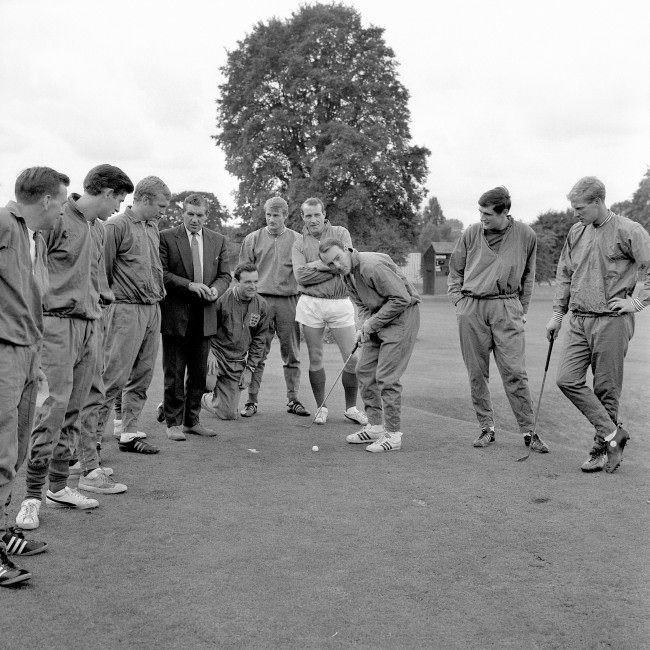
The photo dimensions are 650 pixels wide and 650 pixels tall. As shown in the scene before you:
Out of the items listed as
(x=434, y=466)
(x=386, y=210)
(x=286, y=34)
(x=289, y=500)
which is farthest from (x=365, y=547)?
(x=286, y=34)

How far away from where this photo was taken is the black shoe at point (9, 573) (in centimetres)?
373

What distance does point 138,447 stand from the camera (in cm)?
671

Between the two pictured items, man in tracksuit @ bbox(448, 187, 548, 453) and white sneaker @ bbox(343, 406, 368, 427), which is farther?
white sneaker @ bbox(343, 406, 368, 427)

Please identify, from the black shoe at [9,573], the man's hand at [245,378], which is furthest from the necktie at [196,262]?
the black shoe at [9,573]

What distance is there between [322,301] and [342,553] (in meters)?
4.36

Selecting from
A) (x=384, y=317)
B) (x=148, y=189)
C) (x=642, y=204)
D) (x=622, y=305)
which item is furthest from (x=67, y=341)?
(x=642, y=204)

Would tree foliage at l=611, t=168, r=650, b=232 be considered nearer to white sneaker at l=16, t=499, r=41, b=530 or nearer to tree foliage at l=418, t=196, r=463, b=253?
tree foliage at l=418, t=196, r=463, b=253

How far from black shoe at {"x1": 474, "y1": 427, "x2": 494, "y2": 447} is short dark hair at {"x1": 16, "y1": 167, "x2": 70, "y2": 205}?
463 cm

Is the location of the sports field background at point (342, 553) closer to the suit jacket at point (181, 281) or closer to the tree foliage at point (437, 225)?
the suit jacket at point (181, 281)

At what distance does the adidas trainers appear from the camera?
5.05 m

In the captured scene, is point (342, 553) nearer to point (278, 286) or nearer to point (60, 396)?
point (60, 396)

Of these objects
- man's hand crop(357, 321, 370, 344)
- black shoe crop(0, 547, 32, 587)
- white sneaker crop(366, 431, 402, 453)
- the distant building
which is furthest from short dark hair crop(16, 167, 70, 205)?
the distant building

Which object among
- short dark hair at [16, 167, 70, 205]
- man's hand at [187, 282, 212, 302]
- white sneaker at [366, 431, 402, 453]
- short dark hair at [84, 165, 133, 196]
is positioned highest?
short dark hair at [84, 165, 133, 196]

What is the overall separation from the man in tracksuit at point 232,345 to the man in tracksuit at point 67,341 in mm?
3222
